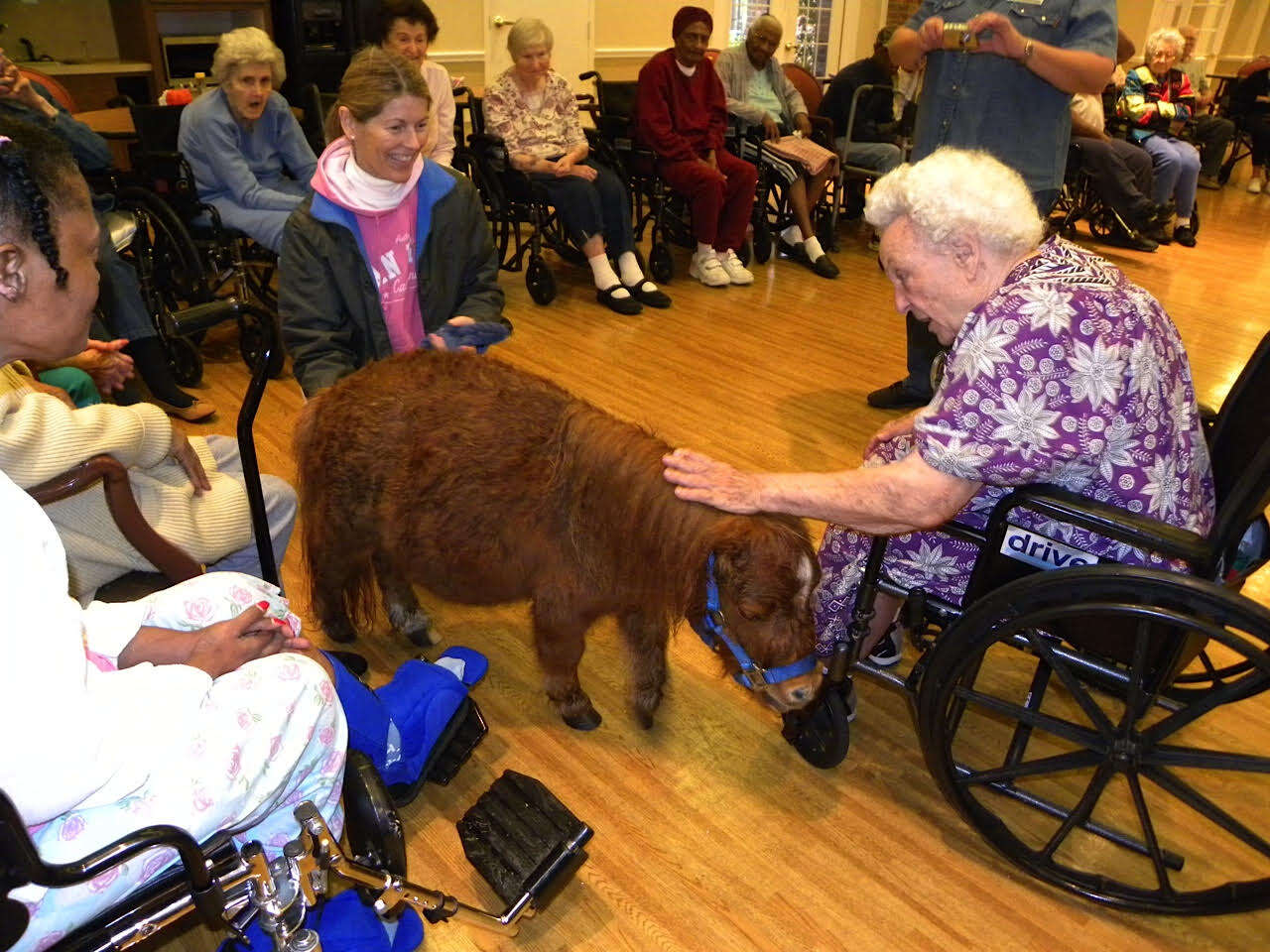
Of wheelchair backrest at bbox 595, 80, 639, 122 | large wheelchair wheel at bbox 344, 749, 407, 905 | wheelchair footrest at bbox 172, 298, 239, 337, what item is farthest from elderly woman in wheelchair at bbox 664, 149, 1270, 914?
wheelchair backrest at bbox 595, 80, 639, 122

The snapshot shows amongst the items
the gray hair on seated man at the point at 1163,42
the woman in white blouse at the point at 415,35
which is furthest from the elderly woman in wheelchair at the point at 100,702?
the gray hair on seated man at the point at 1163,42

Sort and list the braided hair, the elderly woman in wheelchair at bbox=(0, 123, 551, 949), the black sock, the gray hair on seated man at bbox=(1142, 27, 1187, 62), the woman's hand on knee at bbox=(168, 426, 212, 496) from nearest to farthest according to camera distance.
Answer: the elderly woman in wheelchair at bbox=(0, 123, 551, 949) → the braided hair → the woman's hand on knee at bbox=(168, 426, 212, 496) → the black sock → the gray hair on seated man at bbox=(1142, 27, 1187, 62)

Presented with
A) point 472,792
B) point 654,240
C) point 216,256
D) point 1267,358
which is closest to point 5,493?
point 472,792

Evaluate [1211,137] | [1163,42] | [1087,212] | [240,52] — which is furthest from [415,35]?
[1211,137]

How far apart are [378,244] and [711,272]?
308 centimetres

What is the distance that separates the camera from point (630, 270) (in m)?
4.89

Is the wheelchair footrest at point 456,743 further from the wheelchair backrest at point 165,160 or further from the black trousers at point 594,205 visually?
the black trousers at point 594,205

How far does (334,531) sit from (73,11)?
5.69 m

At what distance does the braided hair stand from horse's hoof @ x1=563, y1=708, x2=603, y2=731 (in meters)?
1.37

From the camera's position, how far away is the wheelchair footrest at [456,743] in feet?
6.27

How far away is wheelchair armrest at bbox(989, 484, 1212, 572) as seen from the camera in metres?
1.37

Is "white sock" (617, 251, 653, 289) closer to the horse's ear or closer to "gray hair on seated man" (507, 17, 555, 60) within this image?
"gray hair on seated man" (507, 17, 555, 60)

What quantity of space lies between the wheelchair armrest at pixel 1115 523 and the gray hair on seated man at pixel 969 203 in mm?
429

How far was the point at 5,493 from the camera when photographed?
3.12ft
